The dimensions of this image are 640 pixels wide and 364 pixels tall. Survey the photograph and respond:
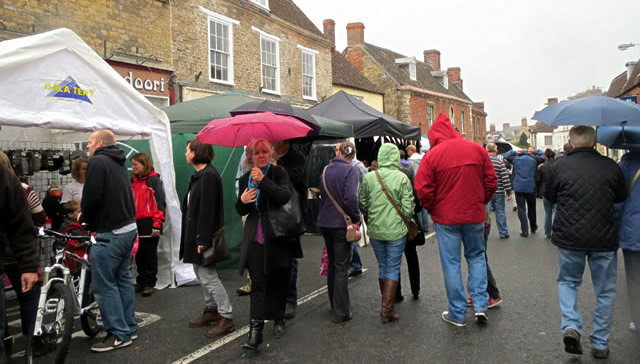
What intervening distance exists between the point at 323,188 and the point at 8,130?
5794 mm

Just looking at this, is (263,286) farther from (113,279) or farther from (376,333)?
(113,279)

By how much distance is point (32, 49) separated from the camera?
5234mm

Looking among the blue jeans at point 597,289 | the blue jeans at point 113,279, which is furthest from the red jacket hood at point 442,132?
the blue jeans at point 113,279

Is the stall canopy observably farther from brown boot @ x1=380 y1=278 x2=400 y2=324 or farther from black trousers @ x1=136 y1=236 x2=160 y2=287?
brown boot @ x1=380 y1=278 x2=400 y2=324

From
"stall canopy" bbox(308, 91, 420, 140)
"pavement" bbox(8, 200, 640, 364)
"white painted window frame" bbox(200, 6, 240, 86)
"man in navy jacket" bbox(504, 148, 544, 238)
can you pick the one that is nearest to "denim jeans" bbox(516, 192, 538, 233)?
"man in navy jacket" bbox(504, 148, 544, 238)

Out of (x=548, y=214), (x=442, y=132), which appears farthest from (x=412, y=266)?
(x=548, y=214)

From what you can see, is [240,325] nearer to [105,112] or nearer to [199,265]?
[199,265]

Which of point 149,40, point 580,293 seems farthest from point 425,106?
point 580,293

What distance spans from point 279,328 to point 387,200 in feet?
5.92

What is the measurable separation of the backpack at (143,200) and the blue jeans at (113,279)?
199 cm

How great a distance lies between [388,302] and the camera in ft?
16.8

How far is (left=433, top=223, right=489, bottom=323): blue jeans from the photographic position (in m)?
4.88

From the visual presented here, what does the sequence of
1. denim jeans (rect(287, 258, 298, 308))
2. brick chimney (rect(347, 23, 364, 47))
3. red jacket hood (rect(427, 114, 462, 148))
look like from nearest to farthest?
1. red jacket hood (rect(427, 114, 462, 148))
2. denim jeans (rect(287, 258, 298, 308))
3. brick chimney (rect(347, 23, 364, 47))

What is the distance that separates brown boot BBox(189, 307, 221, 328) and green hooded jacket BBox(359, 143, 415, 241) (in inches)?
76.4
